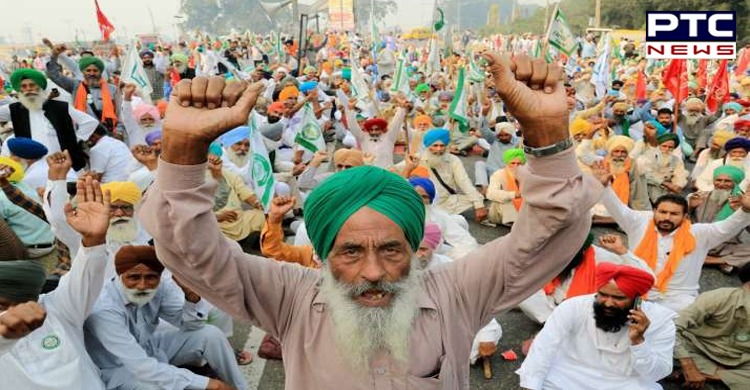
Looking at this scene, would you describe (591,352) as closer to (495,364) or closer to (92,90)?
(495,364)

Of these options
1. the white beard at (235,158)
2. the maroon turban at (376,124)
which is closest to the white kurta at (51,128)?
the white beard at (235,158)

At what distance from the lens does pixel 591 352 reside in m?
3.07

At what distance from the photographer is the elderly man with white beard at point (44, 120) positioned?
17.8 feet

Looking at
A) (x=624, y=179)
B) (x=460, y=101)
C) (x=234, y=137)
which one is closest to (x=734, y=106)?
(x=624, y=179)

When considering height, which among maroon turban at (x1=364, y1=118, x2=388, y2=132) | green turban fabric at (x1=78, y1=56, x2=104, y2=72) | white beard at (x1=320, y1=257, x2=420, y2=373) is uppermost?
green turban fabric at (x1=78, y1=56, x2=104, y2=72)

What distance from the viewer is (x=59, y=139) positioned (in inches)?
215

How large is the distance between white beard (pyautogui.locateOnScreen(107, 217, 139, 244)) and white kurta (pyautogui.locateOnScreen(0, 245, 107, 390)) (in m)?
1.32

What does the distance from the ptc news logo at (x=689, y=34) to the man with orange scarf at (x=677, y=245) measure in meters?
4.98

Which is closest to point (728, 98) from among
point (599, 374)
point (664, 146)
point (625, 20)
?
point (664, 146)

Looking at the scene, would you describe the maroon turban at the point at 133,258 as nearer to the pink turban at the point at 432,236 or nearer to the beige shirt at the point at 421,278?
the pink turban at the point at 432,236

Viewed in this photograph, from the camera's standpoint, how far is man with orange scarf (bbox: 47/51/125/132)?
6957 millimetres

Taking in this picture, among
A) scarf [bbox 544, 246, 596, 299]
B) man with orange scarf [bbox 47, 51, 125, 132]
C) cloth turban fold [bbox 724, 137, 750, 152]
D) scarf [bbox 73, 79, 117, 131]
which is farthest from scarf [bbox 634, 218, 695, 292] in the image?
scarf [bbox 73, 79, 117, 131]

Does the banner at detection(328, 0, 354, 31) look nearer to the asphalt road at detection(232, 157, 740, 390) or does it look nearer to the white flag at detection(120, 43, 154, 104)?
the white flag at detection(120, 43, 154, 104)

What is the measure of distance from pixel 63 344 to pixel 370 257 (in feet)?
5.83
